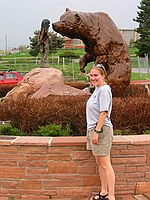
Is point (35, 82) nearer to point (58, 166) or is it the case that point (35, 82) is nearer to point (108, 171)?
point (58, 166)

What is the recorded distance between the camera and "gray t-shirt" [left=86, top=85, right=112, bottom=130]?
11.8 feet

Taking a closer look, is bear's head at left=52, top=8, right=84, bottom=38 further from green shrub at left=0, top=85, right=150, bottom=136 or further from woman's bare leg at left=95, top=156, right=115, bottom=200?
woman's bare leg at left=95, top=156, right=115, bottom=200

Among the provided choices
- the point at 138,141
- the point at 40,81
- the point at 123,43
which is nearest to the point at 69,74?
the point at 40,81

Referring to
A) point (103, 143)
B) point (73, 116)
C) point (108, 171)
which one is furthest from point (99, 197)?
point (73, 116)

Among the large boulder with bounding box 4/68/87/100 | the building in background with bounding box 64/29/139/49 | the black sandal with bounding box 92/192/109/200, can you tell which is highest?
the building in background with bounding box 64/29/139/49

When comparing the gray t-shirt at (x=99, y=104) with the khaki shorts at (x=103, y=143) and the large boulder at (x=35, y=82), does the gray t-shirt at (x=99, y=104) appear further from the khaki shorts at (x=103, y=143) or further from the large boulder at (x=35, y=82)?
the large boulder at (x=35, y=82)

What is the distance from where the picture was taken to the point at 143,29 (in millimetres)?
37906

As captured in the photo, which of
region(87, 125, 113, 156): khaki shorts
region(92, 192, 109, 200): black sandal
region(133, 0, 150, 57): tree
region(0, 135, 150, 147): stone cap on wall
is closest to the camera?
region(87, 125, 113, 156): khaki shorts

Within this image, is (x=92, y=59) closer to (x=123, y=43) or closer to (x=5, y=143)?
(x=123, y=43)

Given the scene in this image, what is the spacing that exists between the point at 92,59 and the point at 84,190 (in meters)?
3.47

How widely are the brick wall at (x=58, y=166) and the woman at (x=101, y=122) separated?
374 mm

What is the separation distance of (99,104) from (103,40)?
3132 millimetres

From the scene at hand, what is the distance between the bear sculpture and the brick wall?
2.61m

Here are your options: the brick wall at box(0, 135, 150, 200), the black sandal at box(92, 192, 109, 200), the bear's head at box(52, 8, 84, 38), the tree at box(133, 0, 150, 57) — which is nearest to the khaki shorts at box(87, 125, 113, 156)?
the brick wall at box(0, 135, 150, 200)
